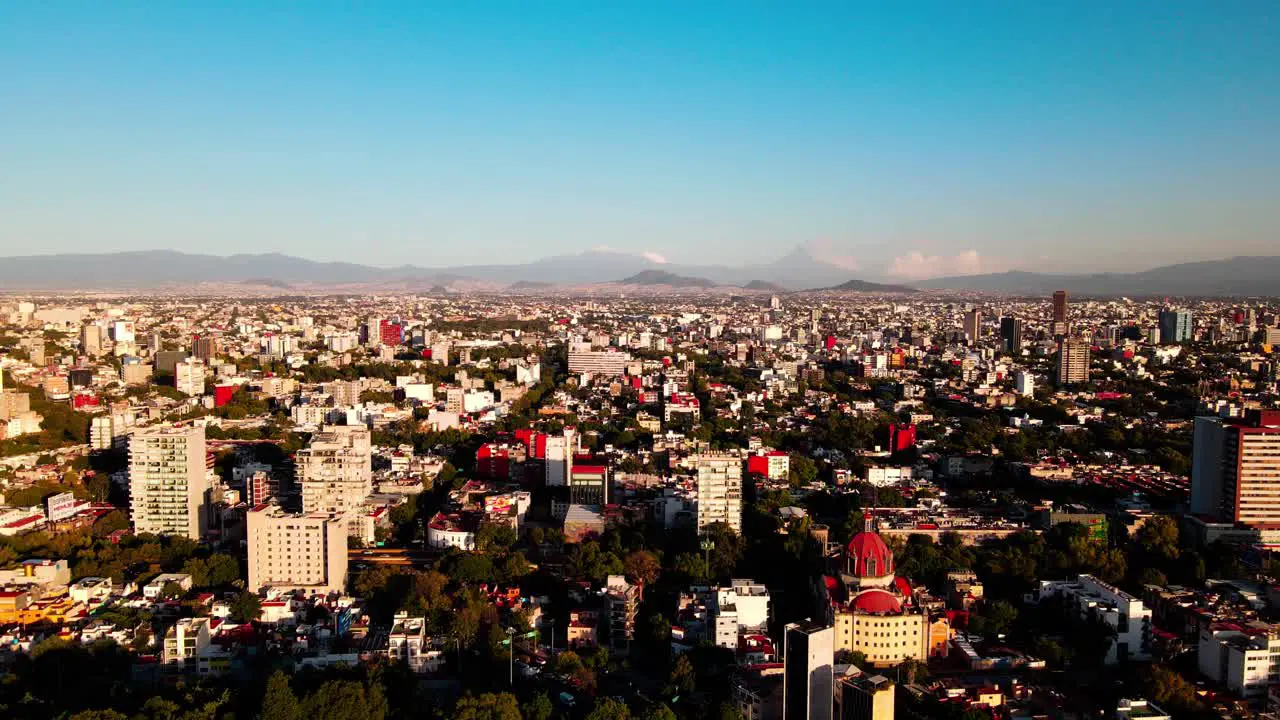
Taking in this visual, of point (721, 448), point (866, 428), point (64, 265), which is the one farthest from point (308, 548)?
point (64, 265)

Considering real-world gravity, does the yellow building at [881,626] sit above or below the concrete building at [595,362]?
below

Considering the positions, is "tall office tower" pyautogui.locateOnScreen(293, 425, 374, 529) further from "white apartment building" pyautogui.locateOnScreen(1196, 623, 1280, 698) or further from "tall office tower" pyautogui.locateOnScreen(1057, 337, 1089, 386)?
"tall office tower" pyautogui.locateOnScreen(1057, 337, 1089, 386)

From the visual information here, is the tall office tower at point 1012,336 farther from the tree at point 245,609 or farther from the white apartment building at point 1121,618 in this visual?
the tree at point 245,609

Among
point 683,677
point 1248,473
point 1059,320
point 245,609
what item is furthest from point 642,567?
point 1059,320

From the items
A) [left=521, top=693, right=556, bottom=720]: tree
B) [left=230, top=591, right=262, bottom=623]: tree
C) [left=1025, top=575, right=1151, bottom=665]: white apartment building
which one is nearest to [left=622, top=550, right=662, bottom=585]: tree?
[left=521, top=693, right=556, bottom=720]: tree

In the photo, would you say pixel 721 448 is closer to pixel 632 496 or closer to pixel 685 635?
pixel 632 496

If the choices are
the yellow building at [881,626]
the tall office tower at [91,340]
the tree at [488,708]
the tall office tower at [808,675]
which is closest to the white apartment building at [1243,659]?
the yellow building at [881,626]
